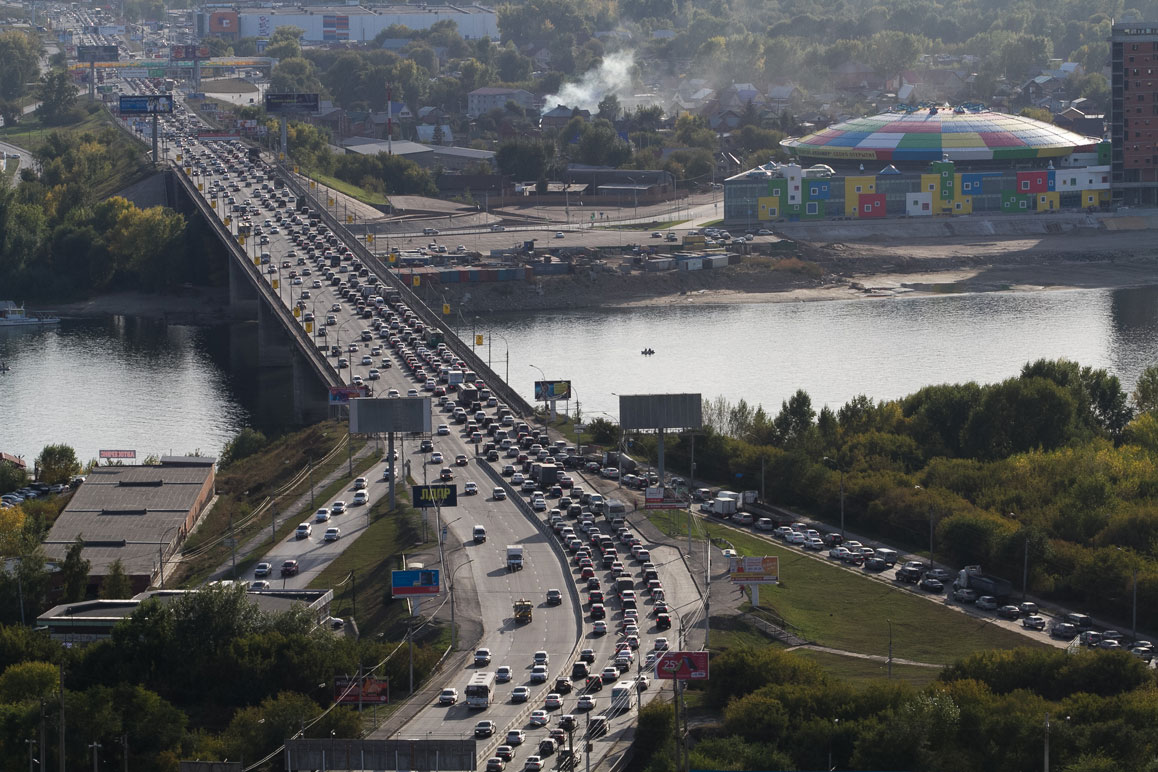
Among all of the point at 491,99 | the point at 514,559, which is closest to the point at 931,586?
the point at 514,559

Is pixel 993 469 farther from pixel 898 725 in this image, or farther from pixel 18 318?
pixel 18 318

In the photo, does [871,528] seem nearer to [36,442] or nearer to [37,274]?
[36,442]

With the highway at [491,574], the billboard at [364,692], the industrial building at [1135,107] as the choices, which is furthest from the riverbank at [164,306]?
the billboard at [364,692]

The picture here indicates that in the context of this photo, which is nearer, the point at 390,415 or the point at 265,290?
the point at 390,415

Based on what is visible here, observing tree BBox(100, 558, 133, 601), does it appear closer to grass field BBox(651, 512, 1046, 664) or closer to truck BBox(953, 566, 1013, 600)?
grass field BBox(651, 512, 1046, 664)

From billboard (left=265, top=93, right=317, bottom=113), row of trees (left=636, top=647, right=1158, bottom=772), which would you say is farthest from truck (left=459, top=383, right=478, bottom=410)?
billboard (left=265, top=93, right=317, bottom=113)

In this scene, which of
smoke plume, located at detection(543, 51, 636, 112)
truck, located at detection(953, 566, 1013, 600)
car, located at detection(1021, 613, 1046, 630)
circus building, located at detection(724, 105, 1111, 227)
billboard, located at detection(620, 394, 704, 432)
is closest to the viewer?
car, located at detection(1021, 613, 1046, 630)

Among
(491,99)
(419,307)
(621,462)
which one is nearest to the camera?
(621,462)
